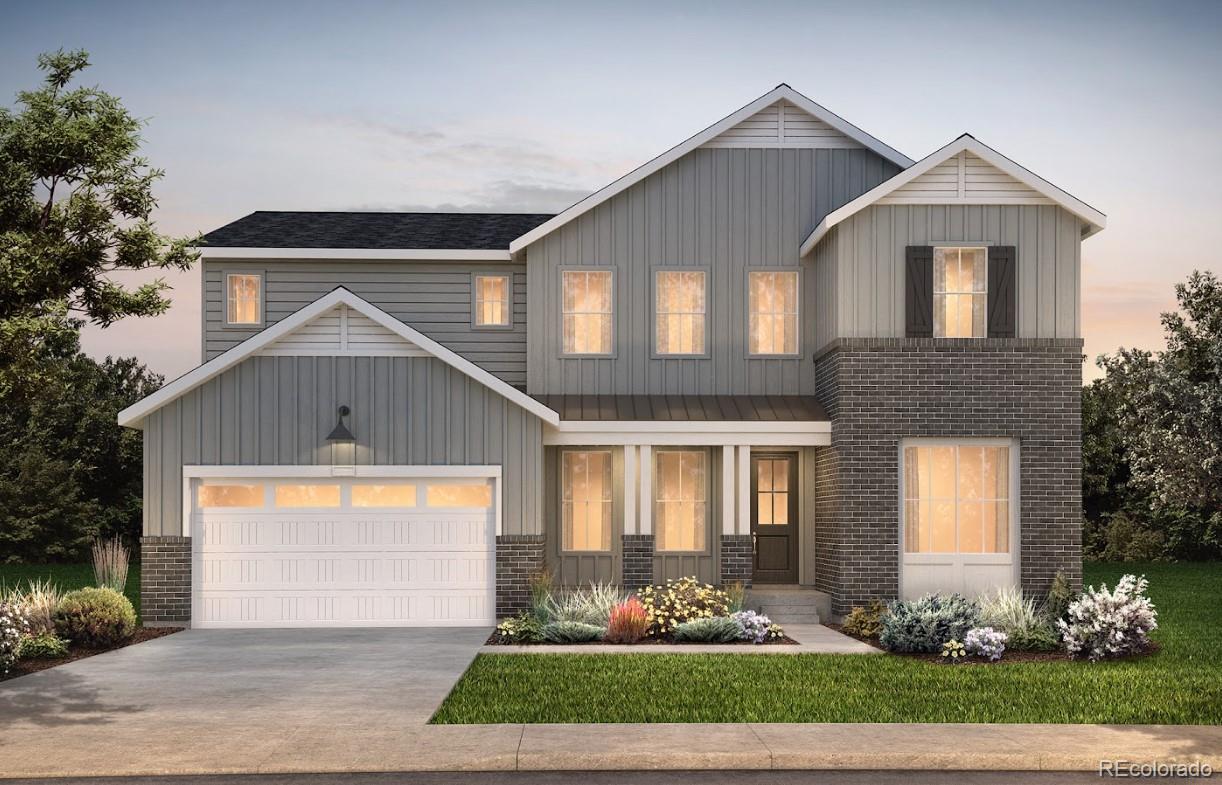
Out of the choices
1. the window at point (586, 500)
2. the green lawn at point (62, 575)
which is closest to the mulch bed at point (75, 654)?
the green lawn at point (62, 575)

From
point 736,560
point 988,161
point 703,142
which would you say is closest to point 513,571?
point 736,560

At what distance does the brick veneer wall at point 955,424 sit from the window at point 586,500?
4.12 metres

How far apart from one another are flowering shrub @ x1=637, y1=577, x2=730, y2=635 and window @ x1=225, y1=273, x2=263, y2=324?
907 centimetres

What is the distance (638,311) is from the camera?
21.6 metres

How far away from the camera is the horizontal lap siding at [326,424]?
19.1 meters

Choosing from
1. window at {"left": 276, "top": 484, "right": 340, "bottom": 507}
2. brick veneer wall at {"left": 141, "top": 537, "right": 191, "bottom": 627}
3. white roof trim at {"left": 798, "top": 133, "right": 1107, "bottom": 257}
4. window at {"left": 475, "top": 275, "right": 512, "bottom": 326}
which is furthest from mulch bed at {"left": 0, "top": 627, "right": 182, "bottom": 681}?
white roof trim at {"left": 798, "top": 133, "right": 1107, "bottom": 257}

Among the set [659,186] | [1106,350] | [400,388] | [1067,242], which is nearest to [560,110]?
[659,186]

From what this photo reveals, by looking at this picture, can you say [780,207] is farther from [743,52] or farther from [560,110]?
[560,110]

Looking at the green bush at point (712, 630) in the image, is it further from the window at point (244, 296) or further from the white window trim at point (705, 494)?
the window at point (244, 296)

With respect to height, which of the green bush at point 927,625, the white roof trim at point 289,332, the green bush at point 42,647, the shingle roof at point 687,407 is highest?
the white roof trim at point 289,332

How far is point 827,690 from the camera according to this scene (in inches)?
495

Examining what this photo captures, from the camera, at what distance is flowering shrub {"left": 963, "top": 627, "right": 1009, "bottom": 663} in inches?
584

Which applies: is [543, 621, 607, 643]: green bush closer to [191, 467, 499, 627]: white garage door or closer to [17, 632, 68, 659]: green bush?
[191, 467, 499, 627]: white garage door

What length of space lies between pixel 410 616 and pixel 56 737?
30.0 ft
